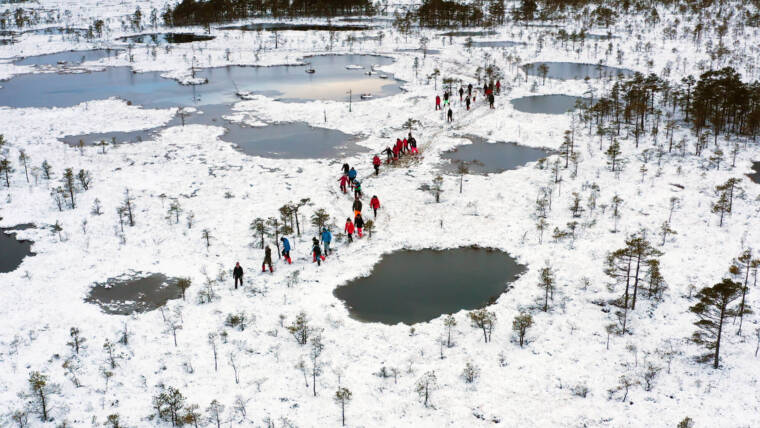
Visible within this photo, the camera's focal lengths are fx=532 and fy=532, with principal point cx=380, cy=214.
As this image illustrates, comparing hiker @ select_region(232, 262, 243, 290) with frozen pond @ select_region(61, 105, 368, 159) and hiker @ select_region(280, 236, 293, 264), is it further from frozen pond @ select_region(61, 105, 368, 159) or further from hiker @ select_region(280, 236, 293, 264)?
frozen pond @ select_region(61, 105, 368, 159)

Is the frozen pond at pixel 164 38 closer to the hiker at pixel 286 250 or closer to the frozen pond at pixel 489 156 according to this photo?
the frozen pond at pixel 489 156

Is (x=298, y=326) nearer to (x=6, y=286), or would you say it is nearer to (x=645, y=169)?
(x=6, y=286)

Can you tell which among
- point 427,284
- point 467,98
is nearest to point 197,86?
point 467,98

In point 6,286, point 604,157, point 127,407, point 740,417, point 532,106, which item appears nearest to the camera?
point 740,417

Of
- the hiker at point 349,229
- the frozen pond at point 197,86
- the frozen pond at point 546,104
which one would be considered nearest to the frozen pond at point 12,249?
the hiker at point 349,229

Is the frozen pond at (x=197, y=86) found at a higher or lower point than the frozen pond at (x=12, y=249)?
higher

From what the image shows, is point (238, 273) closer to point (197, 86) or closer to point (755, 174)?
point (755, 174)

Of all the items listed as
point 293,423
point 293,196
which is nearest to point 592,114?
point 293,196
